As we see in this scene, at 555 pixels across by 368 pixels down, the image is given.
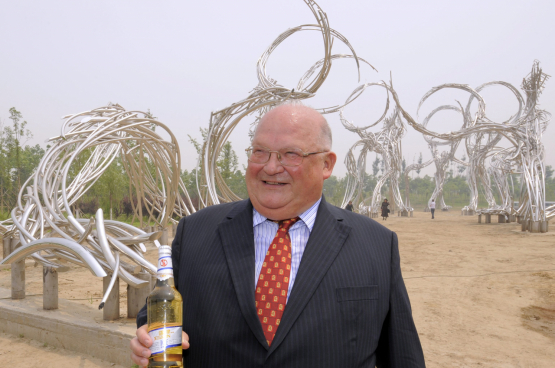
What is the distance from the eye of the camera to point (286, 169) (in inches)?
63.8

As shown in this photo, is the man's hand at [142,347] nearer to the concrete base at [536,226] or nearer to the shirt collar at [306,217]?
the shirt collar at [306,217]

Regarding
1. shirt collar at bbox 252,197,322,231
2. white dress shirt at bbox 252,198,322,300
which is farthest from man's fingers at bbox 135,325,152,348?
shirt collar at bbox 252,197,322,231

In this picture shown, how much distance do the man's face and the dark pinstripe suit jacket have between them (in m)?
0.11

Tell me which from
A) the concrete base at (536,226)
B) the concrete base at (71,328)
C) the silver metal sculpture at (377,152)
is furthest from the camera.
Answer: the silver metal sculpture at (377,152)

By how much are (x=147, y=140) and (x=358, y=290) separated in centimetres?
796

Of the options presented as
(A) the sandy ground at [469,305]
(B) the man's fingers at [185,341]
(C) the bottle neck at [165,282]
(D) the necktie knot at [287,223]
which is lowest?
(A) the sandy ground at [469,305]

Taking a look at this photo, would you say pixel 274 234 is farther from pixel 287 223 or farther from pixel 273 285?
pixel 273 285

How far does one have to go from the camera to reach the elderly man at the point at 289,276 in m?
1.40

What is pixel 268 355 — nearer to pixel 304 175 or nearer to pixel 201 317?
pixel 201 317

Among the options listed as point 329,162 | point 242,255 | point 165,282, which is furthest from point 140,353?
point 329,162

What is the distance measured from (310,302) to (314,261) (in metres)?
0.15

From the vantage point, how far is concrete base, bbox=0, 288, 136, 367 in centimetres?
403

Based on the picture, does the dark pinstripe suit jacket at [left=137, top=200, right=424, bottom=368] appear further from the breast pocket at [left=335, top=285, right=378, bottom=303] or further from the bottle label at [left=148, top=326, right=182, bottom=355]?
the bottle label at [left=148, top=326, right=182, bottom=355]

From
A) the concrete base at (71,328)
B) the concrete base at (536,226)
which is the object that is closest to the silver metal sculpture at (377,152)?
the concrete base at (536,226)
